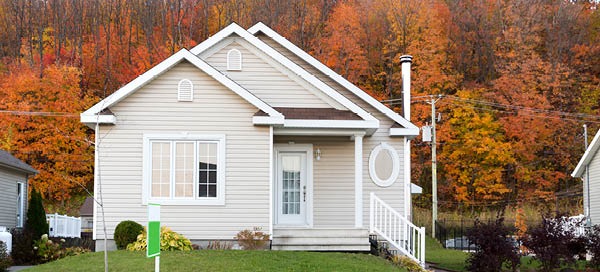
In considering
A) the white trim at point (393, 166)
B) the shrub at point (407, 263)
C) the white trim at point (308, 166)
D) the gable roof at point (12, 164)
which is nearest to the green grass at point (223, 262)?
the shrub at point (407, 263)

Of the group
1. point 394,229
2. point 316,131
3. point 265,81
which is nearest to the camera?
point 394,229

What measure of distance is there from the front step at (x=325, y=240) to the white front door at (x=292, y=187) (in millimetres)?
2254

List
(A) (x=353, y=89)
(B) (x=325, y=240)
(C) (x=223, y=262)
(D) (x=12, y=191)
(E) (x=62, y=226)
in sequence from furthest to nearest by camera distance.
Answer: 1. (E) (x=62, y=226)
2. (D) (x=12, y=191)
3. (A) (x=353, y=89)
4. (B) (x=325, y=240)
5. (C) (x=223, y=262)

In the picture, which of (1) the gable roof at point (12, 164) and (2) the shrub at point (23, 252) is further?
(1) the gable roof at point (12, 164)

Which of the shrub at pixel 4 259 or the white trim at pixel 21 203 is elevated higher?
the white trim at pixel 21 203

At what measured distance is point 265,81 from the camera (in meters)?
19.1

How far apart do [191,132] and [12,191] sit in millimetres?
12491

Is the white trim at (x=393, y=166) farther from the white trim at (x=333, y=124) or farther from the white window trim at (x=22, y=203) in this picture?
the white window trim at (x=22, y=203)

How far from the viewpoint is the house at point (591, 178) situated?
27641mm

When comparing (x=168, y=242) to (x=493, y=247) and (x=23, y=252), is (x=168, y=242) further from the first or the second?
(x=23, y=252)

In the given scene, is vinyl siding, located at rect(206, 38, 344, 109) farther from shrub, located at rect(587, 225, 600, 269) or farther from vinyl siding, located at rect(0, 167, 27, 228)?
vinyl siding, located at rect(0, 167, 27, 228)

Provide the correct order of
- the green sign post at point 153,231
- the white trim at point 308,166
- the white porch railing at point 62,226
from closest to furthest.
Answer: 1. the green sign post at point 153,231
2. the white trim at point 308,166
3. the white porch railing at point 62,226

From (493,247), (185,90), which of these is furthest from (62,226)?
(493,247)

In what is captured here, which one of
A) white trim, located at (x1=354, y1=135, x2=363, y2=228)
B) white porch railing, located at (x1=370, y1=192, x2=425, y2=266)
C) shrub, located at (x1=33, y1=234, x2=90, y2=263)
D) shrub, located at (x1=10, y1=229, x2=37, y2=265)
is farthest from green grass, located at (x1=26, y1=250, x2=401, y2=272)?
shrub, located at (x1=10, y1=229, x2=37, y2=265)
